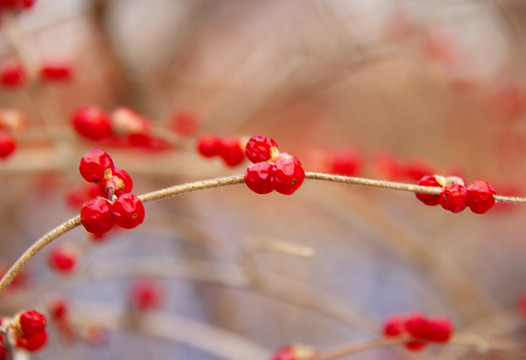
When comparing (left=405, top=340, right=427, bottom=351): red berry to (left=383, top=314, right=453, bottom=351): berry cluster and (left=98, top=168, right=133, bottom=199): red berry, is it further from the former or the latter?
(left=98, top=168, right=133, bottom=199): red berry

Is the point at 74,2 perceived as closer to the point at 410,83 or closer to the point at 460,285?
the point at 460,285

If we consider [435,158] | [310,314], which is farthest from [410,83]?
[310,314]

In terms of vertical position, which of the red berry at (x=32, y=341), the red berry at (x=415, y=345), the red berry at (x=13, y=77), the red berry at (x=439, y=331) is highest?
the red berry at (x=13, y=77)

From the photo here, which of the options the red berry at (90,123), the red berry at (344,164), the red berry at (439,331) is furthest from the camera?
the red berry at (344,164)

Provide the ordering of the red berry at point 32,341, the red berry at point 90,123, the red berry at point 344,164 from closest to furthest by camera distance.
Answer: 1. the red berry at point 32,341
2. the red berry at point 90,123
3. the red berry at point 344,164

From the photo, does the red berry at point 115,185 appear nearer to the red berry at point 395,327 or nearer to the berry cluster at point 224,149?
the berry cluster at point 224,149

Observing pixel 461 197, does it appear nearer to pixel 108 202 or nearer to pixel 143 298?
pixel 108 202

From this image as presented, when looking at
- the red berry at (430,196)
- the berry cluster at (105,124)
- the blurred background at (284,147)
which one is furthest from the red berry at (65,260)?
the red berry at (430,196)

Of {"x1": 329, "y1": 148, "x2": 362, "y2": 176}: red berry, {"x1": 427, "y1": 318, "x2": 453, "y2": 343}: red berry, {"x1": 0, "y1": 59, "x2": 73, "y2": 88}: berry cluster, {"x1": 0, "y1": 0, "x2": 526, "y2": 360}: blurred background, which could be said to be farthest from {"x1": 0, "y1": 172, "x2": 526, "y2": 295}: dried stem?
{"x1": 0, "y1": 59, "x2": 73, "y2": 88}: berry cluster
